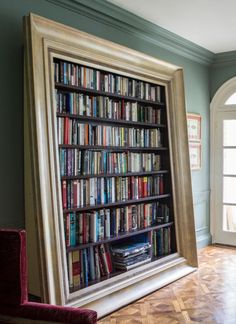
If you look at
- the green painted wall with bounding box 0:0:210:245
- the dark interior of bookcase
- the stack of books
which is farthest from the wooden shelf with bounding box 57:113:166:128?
the stack of books

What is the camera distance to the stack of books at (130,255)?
11.0 feet

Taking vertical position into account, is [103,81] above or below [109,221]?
above

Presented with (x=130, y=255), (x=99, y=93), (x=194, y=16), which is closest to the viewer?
(x=99, y=93)

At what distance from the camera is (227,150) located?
5137 mm

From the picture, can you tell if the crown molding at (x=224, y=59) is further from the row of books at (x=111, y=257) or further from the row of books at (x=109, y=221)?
the row of books at (x=111, y=257)

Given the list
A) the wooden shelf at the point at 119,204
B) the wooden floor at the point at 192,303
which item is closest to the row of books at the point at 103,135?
the wooden shelf at the point at 119,204

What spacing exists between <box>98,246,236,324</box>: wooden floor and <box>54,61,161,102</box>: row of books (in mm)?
1842

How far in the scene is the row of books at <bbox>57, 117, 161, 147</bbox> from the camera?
291 centimetres

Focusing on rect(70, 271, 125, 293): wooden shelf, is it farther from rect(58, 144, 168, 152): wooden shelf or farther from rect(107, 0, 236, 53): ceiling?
rect(107, 0, 236, 53): ceiling

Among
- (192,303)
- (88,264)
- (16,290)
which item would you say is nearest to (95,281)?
(88,264)

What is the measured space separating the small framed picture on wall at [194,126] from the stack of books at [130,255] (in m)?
1.75

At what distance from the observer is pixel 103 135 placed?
3256 millimetres

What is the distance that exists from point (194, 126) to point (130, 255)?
2.14m

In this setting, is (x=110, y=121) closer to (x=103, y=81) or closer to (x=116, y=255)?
(x=103, y=81)
